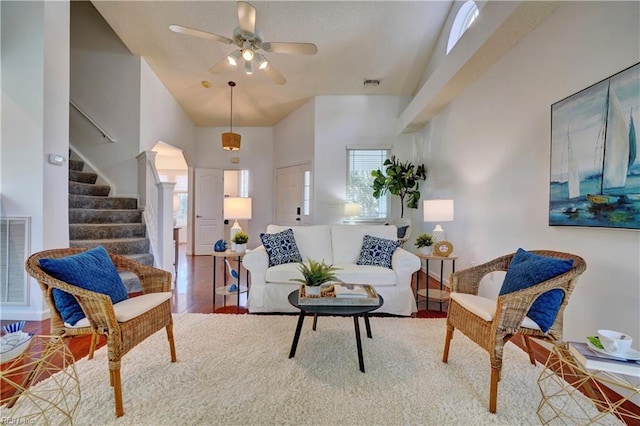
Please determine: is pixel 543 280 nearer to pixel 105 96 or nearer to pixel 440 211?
pixel 440 211

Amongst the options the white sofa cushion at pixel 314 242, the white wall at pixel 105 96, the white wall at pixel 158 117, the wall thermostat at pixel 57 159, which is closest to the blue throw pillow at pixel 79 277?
the wall thermostat at pixel 57 159

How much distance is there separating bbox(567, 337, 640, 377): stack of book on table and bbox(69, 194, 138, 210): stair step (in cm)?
532

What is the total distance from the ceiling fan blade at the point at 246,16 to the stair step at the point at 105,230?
315 centimetres

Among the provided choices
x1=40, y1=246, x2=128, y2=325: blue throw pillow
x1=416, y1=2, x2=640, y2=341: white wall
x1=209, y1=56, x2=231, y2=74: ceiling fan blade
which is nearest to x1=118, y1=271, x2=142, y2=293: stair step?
x1=40, y1=246, x2=128, y2=325: blue throw pillow

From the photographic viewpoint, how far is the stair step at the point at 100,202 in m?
3.95

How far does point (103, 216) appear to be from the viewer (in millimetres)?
4039

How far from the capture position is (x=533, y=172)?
2.38m

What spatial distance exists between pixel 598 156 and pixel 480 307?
1.24 metres

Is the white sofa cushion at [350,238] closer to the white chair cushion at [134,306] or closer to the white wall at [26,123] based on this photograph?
the white chair cushion at [134,306]

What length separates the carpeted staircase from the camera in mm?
3668

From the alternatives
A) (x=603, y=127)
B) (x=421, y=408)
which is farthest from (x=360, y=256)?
(x=603, y=127)

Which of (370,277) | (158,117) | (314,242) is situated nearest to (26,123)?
(158,117)

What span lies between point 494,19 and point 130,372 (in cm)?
386

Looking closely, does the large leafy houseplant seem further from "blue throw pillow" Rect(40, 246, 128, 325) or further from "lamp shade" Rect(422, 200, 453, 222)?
"blue throw pillow" Rect(40, 246, 128, 325)
